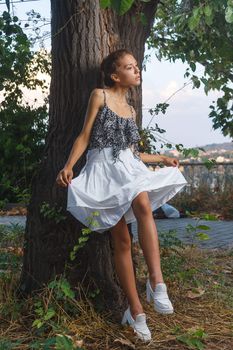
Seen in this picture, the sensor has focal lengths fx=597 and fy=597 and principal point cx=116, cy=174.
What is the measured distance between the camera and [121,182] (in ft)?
12.5

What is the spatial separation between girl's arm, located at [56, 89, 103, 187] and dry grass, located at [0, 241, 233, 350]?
82 cm

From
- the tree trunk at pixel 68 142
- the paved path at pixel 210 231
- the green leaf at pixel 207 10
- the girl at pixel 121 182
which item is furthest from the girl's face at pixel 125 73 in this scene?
the paved path at pixel 210 231

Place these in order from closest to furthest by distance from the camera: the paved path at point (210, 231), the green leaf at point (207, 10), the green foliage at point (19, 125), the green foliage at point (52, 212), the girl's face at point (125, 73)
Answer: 1. the girl's face at point (125, 73)
2. the green foliage at point (52, 212)
3. the green leaf at point (207, 10)
4. the paved path at point (210, 231)
5. the green foliage at point (19, 125)

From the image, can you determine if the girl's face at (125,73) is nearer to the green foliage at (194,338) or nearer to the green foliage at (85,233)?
the green foliage at (85,233)

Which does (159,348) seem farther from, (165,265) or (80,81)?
(80,81)

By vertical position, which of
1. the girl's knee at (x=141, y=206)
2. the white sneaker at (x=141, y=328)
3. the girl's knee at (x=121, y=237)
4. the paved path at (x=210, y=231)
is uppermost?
the girl's knee at (x=141, y=206)

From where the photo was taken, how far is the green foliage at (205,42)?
4.62 meters

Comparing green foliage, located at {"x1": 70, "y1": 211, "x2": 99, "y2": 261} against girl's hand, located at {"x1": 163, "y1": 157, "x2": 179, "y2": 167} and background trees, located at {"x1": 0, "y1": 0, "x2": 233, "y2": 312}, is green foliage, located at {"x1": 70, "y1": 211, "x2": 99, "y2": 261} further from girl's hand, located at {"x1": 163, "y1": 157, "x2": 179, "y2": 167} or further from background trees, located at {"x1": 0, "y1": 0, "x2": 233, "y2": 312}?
girl's hand, located at {"x1": 163, "y1": 157, "x2": 179, "y2": 167}

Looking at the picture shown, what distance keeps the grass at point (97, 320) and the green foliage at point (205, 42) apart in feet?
6.69

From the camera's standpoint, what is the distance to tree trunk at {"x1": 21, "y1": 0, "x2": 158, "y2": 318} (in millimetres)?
4258

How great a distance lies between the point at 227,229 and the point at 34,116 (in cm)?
683

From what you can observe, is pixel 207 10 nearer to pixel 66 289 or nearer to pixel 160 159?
pixel 160 159

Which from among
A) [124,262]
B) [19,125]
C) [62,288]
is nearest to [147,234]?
[124,262]

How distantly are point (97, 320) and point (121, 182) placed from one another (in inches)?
39.3
